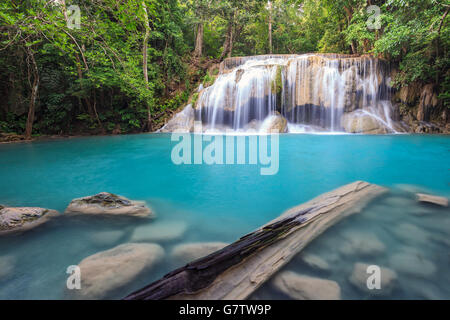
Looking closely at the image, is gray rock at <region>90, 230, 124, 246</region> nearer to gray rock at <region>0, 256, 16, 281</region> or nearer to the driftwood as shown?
gray rock at <region>0, 256, 16, 281</region>

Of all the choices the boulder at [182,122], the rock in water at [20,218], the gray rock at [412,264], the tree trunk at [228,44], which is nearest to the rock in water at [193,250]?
the gray rock at [412,264]

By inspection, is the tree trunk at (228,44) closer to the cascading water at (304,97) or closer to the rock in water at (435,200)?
the cascading water at (304,97)

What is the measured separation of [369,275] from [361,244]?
407 millimetres

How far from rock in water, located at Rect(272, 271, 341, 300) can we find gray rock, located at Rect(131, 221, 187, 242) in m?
1.03

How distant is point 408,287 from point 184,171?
12.8ft

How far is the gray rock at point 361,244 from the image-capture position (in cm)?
169

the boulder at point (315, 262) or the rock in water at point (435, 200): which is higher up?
the rock in water at point (435, 200)

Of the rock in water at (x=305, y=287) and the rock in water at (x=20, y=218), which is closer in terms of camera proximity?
the rock in water at (x=305, y=287)

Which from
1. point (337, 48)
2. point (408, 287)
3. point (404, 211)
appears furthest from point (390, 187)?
point (337, 48)

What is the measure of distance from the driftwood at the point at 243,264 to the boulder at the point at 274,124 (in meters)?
9.83

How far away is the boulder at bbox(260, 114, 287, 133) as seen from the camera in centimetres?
1160

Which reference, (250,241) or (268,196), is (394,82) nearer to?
(268,196)

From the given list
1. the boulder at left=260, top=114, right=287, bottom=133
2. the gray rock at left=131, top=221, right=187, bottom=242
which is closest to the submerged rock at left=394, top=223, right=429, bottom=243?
the gray rock at left=131, top=221, right=187, bottom=242

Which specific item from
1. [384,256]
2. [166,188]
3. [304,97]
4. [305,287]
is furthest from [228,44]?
[305,287]
